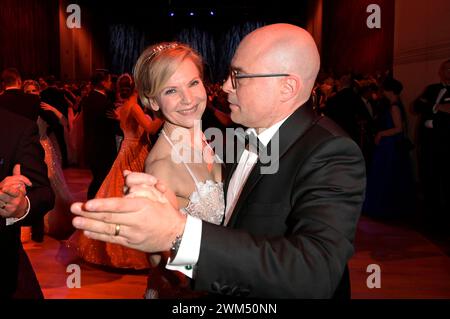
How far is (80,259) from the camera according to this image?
501cm

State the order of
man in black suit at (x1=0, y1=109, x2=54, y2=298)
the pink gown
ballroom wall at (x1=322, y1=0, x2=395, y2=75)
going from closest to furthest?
1. man in black suit at (x1=0, y1=109, x2=54, y2=298)
2. the pink gown
3. ballroom wall at (x1=322, y1=0, x2=395, y2=75)

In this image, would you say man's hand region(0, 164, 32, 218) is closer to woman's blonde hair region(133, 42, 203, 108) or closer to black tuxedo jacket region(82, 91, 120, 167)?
woman's blonde hair region(133, 42, 203, 108)

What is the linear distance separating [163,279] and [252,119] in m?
0.97

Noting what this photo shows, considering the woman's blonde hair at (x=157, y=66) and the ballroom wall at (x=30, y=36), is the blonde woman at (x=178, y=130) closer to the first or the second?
the woman's blonde hair at (x=157, y=66)

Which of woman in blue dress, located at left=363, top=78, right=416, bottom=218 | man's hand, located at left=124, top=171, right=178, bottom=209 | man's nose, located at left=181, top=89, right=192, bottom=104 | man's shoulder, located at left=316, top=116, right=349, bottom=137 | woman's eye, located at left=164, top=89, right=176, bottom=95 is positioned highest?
woman's eye, located at left=164, top=89, right=176, bottom=95

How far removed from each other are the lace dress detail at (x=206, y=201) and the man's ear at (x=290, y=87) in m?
0.69

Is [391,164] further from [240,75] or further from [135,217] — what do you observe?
Answer: [135,217]

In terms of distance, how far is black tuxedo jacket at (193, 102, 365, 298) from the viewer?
112 centimetres

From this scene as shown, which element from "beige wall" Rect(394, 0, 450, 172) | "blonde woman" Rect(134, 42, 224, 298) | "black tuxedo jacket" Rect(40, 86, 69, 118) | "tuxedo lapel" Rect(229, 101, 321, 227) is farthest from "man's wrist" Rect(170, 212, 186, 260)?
"black tuxedo jacket" Rect(40, 86, 69, 118)

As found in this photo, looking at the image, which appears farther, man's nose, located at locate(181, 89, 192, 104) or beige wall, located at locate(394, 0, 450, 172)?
beige wall, located at locate(394, 0, 450, 172)

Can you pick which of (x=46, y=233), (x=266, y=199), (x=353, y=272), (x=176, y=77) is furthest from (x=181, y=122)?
(x=46, y=233)

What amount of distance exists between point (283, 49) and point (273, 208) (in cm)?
44

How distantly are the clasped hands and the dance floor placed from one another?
3.17 metres

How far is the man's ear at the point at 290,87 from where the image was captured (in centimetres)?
149
